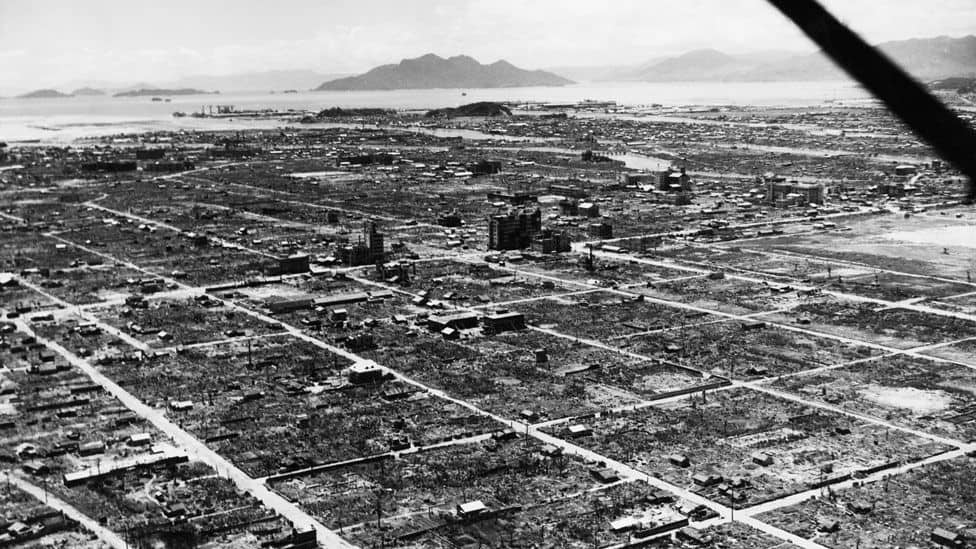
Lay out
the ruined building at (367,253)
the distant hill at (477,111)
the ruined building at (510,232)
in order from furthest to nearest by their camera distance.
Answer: the distant hill at (477,111), the ruined building at (510,232), the ruined building at (367,253)

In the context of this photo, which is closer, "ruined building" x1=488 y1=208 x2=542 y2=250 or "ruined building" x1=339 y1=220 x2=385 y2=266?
"ruined building" x1=339 y1=220 x2=385 y2=266

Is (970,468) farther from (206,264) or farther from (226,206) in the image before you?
(226,206)

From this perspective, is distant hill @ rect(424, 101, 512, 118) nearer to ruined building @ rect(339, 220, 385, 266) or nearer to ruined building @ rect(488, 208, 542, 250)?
ruined building @ rect(488, 208, 542, 250)

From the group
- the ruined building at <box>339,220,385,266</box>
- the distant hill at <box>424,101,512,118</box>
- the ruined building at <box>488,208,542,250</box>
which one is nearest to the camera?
the ruined building at <box>339,220,385,266</box>

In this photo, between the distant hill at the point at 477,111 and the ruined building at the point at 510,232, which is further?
the distant hill at the point at 477,111

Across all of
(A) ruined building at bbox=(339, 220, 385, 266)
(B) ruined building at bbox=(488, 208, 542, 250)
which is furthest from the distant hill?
(A) ruined building at bbox=(339, 220, 385, 266)

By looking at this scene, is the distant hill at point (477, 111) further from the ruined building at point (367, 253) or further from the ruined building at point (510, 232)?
the ruined building at point (367, 253)

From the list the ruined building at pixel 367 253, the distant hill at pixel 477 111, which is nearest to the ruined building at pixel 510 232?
the ruined building at pixel 367 253

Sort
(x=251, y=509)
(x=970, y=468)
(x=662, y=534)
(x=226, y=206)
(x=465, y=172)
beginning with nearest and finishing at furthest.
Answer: (x=662, y=534), (x=251, y=509), (x=970, y=468), (x=226, y=206), (x=465, y=172)

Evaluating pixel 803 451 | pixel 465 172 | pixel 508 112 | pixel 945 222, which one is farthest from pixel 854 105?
pixel 803 451

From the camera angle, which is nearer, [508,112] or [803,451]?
[803,451]

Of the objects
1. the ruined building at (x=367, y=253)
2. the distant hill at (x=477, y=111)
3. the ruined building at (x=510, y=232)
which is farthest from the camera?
the distant hill at (x=477, y=111)
